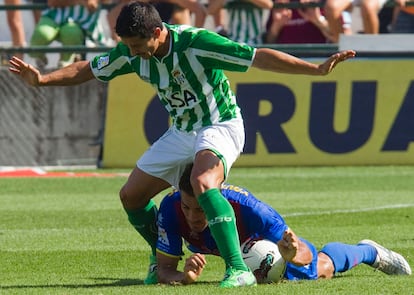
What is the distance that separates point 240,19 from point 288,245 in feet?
34.9

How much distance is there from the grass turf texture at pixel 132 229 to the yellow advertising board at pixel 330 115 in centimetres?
28

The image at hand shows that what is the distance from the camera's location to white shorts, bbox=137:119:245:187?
7293mm

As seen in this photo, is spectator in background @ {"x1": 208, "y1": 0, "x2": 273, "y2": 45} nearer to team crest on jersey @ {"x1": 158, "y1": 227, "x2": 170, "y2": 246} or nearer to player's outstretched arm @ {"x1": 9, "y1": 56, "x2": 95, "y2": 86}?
player's outstretched arm @ {"x1": 9, "y1": 56, "x2": 95, "y2": 86}

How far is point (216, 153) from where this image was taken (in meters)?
7.13

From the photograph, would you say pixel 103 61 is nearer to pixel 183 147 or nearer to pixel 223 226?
pixel 183 147

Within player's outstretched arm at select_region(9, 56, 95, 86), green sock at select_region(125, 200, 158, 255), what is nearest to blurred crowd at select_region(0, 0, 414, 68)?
player's outstretched arm at select_region(9, 56, 95, 86)

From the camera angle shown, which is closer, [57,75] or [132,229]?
[57,75]

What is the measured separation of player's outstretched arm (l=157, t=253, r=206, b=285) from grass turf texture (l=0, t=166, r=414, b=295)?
100 millimetres

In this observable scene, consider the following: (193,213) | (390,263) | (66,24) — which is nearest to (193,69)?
(193,213)

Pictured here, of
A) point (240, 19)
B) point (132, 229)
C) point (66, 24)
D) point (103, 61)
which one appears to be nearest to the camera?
point (103, 61)

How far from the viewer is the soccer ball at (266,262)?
711cm

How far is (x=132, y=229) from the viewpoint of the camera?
10.3 meters

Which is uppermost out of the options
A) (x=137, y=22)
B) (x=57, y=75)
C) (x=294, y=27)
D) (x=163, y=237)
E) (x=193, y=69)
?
(x=137, y=22)

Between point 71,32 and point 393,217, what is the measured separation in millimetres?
7693
